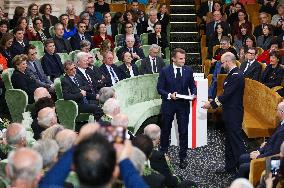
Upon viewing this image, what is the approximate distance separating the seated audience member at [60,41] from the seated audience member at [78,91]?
7.00 ft

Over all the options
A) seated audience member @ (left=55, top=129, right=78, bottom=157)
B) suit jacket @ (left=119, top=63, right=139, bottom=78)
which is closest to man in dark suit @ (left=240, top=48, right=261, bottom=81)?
suit jacket @ (left=119, top=63, right=139, bottom=78)

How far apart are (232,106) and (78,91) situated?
1.99m

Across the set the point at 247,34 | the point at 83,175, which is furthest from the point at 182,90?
the point at 83,175

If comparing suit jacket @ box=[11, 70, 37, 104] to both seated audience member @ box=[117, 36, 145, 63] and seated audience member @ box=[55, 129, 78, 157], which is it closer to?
seated audience member @ box=[117, 36, 145, 63]

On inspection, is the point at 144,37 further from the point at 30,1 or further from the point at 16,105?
the point at 16,105

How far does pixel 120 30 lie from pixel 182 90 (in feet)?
14.5

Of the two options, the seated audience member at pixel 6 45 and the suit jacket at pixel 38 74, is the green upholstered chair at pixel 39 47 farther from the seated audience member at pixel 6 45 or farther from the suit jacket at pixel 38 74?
the suit jacket at pixel 38 74

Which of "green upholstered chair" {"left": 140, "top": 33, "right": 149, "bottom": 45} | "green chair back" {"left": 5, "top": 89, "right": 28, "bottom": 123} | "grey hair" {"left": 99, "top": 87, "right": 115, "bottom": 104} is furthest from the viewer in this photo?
"green upholstered chair" {"left": 140, "top": 33, "right": 149, "bottom": 45}

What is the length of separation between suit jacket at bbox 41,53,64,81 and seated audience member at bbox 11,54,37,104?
85 centimetres

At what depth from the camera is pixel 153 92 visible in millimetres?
8883

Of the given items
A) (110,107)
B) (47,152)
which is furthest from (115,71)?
Answer: (47,152)

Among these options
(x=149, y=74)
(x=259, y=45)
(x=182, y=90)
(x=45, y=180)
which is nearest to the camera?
(x=45, y=180)

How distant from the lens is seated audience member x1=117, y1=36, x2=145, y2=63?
980cm

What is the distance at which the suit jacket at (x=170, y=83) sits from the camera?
7.24 meters
